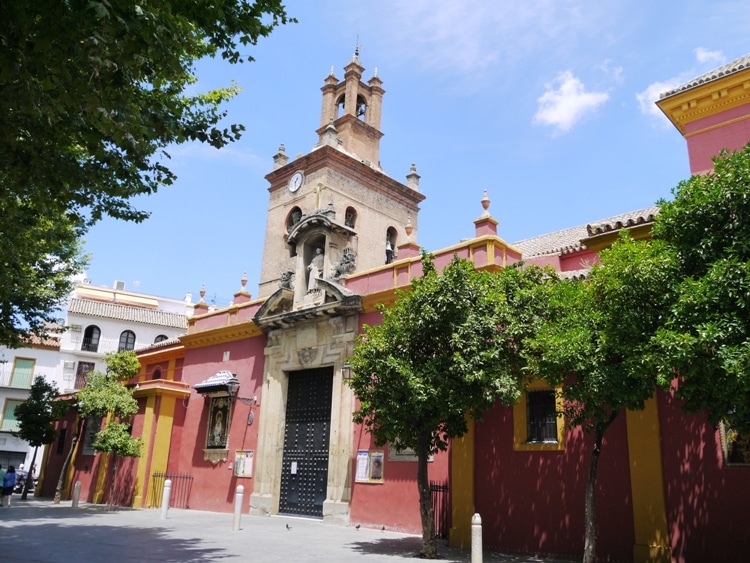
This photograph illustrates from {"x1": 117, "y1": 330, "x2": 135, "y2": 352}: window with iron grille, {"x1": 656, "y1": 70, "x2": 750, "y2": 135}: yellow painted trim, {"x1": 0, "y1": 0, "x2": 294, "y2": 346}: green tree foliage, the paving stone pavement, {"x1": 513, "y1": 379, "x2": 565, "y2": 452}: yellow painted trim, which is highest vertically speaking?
{"x1": 656, "y1": 70, "x2": 750, "y2": 135}: yellow painted trim

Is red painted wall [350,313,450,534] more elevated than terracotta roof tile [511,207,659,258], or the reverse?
terracotta roof tile [511,207,659,258]

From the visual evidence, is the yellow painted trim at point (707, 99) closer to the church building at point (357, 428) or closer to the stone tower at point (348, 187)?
the church building at point (357, 428)

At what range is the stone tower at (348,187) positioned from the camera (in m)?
24.2

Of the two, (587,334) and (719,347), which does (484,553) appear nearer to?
(587,334)

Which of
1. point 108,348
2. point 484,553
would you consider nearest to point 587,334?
point 484,553

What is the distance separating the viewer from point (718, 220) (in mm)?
7512

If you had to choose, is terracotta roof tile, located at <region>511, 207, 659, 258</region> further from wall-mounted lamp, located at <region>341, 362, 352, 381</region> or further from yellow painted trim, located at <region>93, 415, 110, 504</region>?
yellow painted trim, located at <region>93, 415, 110, 504</region>

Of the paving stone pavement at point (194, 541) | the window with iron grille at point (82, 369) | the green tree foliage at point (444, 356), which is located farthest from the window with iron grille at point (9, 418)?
the green tree foliage at point (444, 356)

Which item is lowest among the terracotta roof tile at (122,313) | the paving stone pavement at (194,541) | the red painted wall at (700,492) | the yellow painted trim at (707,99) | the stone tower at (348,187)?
the paving stone pavement at (194,541)

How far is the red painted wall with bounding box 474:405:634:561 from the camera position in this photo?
10383 millimetres

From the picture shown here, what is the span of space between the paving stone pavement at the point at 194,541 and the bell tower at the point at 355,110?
52.5 feet

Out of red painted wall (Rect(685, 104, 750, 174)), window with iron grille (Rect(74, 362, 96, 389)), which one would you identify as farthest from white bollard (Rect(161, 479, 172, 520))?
window with iron grille (Rect(74, 362, 96, 389))

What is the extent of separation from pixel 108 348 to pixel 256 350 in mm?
22793

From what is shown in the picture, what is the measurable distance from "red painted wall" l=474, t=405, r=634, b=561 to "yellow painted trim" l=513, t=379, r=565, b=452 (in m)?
0.10
